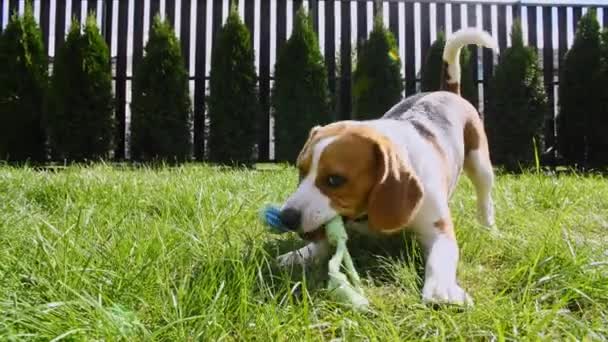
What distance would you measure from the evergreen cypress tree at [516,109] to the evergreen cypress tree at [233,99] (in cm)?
368

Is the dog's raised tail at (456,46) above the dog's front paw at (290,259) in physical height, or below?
above

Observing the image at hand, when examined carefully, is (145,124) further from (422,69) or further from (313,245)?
(313,245)

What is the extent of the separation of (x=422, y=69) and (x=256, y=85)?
272cm

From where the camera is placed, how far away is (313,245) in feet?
7.73

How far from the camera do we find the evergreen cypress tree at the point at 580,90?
9195 millimetres

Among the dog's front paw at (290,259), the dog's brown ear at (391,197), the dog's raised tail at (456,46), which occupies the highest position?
the dog's raised tail at (456,46)

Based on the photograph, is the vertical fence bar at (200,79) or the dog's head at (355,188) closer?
the dog's head at (355,188)

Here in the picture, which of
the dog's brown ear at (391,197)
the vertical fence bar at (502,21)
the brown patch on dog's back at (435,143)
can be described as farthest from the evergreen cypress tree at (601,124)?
the dog's brown ear at (391,197)

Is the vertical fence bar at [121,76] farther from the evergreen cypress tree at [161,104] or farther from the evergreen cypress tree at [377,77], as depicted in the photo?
the evergreen cypress tree at [377,77]

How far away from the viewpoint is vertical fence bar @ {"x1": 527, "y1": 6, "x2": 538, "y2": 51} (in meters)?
10.6

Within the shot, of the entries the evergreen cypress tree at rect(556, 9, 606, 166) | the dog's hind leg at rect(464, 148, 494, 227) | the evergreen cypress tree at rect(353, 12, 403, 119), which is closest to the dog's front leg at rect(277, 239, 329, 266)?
the dog's hind leg at rect(464, 148, 494, 227)

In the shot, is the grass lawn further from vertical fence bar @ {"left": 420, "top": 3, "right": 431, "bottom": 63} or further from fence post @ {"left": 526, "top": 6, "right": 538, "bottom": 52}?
fence post @ {"left": 526, "top": 6, "right": 538, "bottom": 52}

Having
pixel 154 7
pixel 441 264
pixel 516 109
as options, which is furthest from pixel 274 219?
pixel 154 7

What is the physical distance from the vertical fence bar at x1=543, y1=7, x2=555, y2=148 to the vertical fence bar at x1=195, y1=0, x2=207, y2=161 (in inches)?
213
